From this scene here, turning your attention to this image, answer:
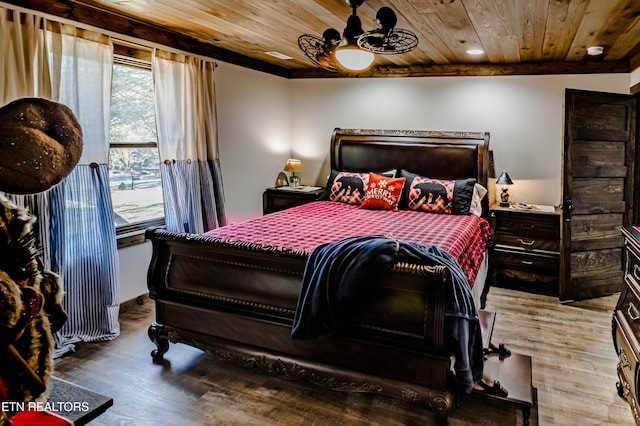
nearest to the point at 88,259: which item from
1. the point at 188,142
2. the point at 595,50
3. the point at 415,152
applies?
the point at 188,142

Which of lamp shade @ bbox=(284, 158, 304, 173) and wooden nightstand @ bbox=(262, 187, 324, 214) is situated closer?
wooden nightstand @ bbox=(262, 187, 324, 214)

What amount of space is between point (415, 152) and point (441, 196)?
760 mm

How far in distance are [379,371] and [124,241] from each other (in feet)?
7.98

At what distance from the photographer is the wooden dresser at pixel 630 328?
2137 millimetres

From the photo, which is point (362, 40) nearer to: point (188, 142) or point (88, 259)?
point (188, 142)

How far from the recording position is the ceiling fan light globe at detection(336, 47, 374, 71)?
262cm

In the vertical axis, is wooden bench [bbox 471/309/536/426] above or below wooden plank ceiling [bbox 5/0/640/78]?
below

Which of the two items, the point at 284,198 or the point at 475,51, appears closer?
the point at 475,51

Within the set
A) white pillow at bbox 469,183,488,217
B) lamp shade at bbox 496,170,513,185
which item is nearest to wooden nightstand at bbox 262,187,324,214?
white pillow at bbox 469,183,488,217

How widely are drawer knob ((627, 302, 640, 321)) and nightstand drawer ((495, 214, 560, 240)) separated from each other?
2.04 metres

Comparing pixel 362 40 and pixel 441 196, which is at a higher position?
pixel 362 40

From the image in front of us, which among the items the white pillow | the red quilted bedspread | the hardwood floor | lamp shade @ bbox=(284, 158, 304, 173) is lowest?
the hardwood floor

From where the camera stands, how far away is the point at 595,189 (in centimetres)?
405

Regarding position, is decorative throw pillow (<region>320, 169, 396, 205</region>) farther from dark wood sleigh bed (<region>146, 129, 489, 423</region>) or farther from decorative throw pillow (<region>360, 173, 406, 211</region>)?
dark wood sleigh bed (<region>146, 129, 489, 423</region>)
